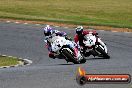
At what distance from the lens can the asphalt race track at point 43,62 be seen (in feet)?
48.4

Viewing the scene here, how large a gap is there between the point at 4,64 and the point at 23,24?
701 inches

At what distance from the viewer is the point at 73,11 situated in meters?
51.4

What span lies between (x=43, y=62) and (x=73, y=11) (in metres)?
27.7

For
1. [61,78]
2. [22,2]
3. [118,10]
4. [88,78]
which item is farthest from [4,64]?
[22,2]

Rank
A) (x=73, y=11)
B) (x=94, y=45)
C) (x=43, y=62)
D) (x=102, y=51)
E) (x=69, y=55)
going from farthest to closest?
1. (x=73, y=11)
2. (x=43, y=62)
3. (x=94, y=45)
4. (x=102, y=51)
5. (x=69, y=55)

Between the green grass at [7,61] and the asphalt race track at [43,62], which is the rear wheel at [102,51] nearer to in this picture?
the asphalt race track at [43,62]

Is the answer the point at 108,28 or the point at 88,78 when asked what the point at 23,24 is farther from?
the point at 88,78

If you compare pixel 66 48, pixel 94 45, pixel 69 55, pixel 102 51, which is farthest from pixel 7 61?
pixel 102 51

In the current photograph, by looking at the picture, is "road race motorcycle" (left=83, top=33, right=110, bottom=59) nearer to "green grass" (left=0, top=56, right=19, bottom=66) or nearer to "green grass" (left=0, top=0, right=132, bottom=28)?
"green grass" (left=0, top=56, right=19, bottom=66)

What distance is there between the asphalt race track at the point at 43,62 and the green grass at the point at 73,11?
5.55 m

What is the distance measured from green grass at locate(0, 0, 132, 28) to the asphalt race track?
219 inches

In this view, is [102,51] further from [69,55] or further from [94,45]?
[69,55]

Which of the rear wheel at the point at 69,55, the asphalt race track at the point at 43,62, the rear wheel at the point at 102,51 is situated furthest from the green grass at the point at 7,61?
the rear wheel at the point at 102,51

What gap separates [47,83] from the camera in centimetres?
1452
